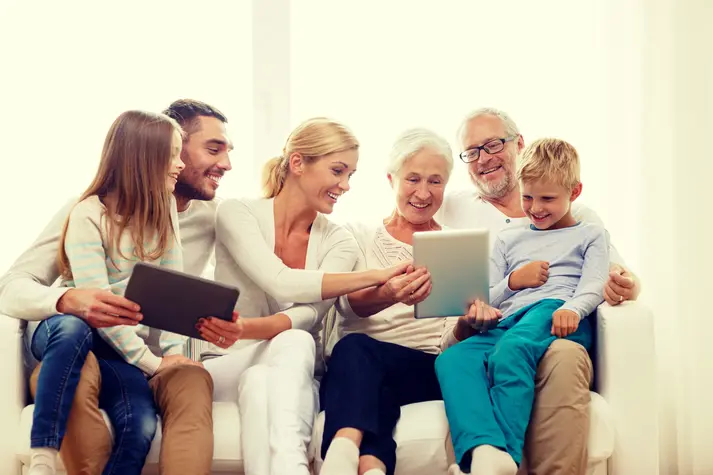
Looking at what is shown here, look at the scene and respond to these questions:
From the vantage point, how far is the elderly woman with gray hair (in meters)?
2.06

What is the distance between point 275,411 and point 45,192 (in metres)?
1.57

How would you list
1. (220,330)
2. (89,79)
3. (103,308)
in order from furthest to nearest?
1. (89,79)
2. (220,330)
3. (103,308)

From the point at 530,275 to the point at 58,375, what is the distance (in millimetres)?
1252

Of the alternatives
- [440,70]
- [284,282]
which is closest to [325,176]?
[284,282]

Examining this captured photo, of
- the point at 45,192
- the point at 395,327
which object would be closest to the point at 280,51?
the point at 45,192

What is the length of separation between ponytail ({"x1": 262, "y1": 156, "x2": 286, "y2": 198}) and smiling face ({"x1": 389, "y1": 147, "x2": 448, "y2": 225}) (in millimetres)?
360

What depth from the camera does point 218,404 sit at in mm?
2217

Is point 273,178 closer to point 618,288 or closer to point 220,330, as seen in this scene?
point 220,330

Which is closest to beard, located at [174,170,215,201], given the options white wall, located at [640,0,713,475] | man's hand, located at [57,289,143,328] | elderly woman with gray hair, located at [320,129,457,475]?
elderly woman with gray hair, located at [320,129,457,475]

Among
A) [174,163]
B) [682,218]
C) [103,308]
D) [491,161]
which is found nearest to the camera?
[103,308]

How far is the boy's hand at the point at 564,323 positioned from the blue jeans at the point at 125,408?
1039 mm

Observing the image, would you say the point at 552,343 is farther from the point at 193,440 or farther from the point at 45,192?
the point at 45,192

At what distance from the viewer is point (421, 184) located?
2.54 metres

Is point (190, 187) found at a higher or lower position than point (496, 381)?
higher
